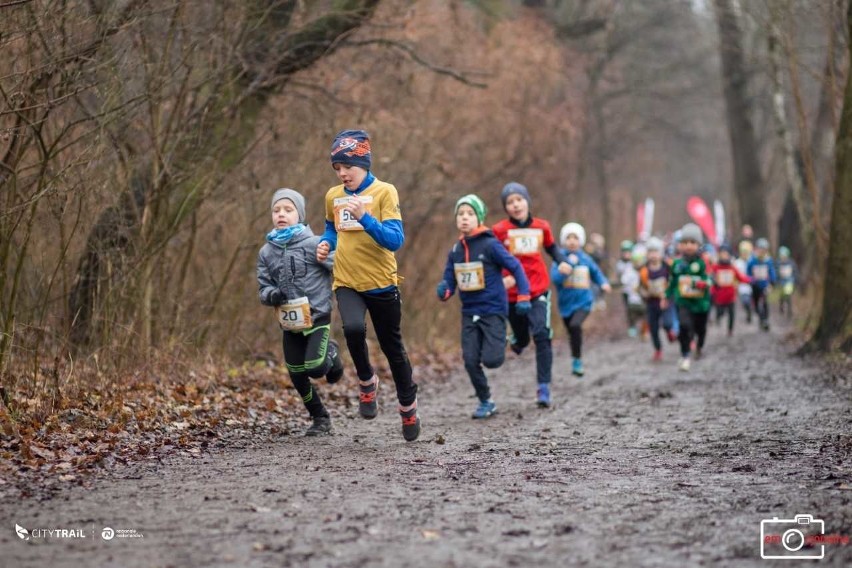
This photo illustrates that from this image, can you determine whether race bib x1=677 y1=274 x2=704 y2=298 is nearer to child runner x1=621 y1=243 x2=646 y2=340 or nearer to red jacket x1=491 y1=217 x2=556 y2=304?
red jacket x1=491 y1=217 x2=556 y2=304

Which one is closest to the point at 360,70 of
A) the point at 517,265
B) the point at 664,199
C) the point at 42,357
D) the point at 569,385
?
the point at 569,385

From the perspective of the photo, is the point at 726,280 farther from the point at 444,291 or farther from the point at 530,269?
the point at 444,291

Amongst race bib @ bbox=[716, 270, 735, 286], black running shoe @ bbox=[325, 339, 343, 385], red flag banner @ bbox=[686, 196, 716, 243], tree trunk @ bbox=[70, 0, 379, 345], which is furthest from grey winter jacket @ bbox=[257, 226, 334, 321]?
red flag banner @ bbox=[686, 196, 716, 243]

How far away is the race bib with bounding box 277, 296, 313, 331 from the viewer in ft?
28.0

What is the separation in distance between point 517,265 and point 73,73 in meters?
4.04

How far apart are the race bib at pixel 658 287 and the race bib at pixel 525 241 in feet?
20.8

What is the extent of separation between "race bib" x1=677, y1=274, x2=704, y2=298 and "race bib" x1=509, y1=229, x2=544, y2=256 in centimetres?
448

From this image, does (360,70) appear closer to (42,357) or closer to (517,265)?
(517,265)

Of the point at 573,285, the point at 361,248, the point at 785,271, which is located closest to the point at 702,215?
the point at 785,271

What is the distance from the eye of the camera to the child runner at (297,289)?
8.55 meters

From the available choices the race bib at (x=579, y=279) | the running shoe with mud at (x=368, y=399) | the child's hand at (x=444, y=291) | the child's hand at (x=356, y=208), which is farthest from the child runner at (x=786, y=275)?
the child's hand at (x=356, y=208)

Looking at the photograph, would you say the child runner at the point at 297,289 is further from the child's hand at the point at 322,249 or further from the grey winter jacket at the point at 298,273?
the child's hand at the point at 322,249

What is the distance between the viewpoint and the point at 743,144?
34156 millimetres

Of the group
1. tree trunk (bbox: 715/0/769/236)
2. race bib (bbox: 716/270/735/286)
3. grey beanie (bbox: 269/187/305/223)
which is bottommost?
race bib (bbox: 716/270/735/286)
